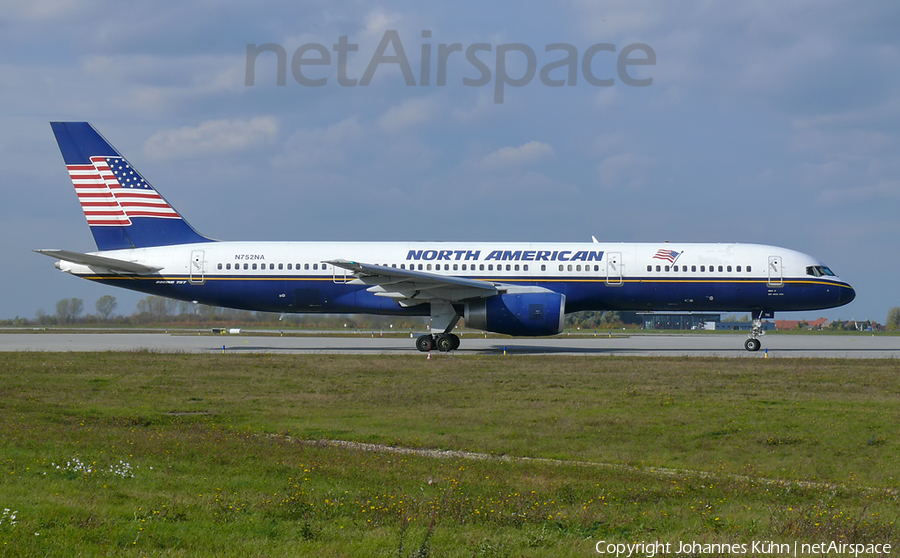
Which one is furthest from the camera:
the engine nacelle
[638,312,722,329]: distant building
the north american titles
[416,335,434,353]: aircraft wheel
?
A: [638,312,722,329]: distant building

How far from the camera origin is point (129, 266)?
98.6 feet

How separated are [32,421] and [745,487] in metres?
11.2

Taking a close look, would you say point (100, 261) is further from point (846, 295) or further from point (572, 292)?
point (846, 295)

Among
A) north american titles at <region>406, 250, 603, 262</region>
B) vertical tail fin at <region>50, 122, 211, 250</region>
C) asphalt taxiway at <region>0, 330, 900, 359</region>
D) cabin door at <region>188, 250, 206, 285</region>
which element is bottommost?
asphalt taxiway at <region>0, 330, 900, 359</region>

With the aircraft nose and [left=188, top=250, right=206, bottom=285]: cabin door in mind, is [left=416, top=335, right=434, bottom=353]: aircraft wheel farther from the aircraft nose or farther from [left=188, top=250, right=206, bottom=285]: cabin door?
the aircraft nose

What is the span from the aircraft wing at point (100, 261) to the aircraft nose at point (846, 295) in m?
27.9

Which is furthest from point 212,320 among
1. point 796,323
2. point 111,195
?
point 796,323

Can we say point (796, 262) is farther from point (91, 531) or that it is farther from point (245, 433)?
point (91, 531)

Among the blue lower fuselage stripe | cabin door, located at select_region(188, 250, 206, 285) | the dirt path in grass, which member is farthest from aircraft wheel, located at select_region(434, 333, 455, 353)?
the dirt path in grass

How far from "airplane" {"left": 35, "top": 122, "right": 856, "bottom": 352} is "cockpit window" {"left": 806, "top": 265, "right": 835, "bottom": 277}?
0.21ft

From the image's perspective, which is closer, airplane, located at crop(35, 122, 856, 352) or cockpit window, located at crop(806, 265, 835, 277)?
airplane, located at crop(35, 122, 856, 352)

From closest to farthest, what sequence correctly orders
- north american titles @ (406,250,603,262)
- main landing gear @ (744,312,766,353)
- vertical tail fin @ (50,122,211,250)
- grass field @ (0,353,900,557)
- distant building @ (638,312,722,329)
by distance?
grass field @ (0,353,900,557) → north american titles @ (406,250,603,262) → vertical tail fin @ (50,122,211,250) → main landing gear @ (744,312,766,353) → distant building @ (638,312,722,329)

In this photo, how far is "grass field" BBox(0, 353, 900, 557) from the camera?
7004 mm

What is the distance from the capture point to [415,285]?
28562mm
